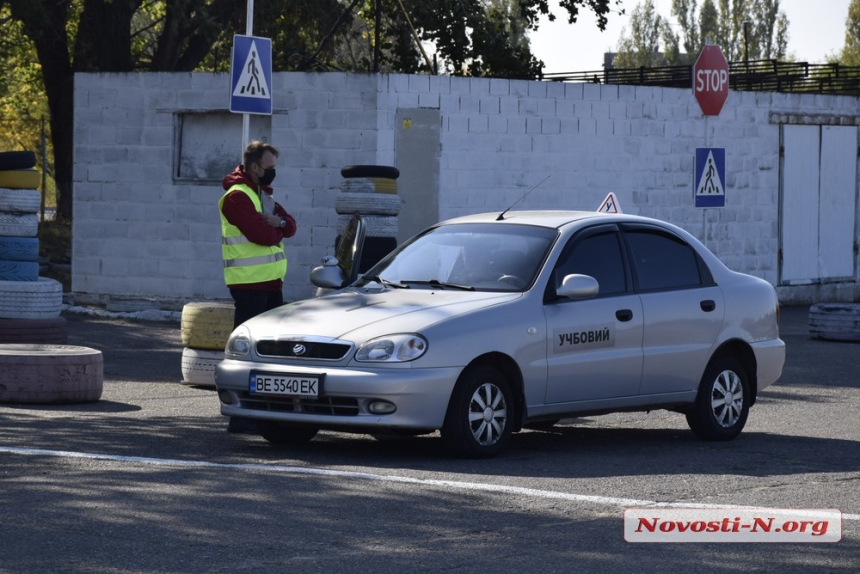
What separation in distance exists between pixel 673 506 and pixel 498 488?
3.14 feet

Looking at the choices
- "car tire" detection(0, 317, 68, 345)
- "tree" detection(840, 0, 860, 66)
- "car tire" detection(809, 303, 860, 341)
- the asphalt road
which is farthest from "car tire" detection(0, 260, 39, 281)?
"tree" detection(840, 0, 860, 66)

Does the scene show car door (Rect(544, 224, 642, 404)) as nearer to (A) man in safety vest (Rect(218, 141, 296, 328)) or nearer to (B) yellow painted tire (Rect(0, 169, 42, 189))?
(A) man in safety vest (Rect(218, 141, 296, 328))

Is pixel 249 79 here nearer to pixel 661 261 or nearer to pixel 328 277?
pixel 328 277

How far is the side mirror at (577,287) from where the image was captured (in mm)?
9672

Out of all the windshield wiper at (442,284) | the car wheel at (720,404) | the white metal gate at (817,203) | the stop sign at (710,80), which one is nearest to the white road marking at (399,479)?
the windshield wiper at (442,284)

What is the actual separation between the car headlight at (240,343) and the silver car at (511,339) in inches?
0.4

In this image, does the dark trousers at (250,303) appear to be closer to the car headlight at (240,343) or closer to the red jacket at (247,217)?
the red jacket at (247,217)

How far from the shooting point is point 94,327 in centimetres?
1980

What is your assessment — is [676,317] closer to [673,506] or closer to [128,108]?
[673,506]

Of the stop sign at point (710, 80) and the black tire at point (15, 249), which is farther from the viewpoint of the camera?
the stop sign at point (710, 80)

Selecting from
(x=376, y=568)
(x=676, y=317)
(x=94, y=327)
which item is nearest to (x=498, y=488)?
(x=376, y=568)

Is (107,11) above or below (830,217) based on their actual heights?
above

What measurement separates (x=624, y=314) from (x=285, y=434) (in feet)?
7.66

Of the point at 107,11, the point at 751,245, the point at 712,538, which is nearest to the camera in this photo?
the point at 712,538
